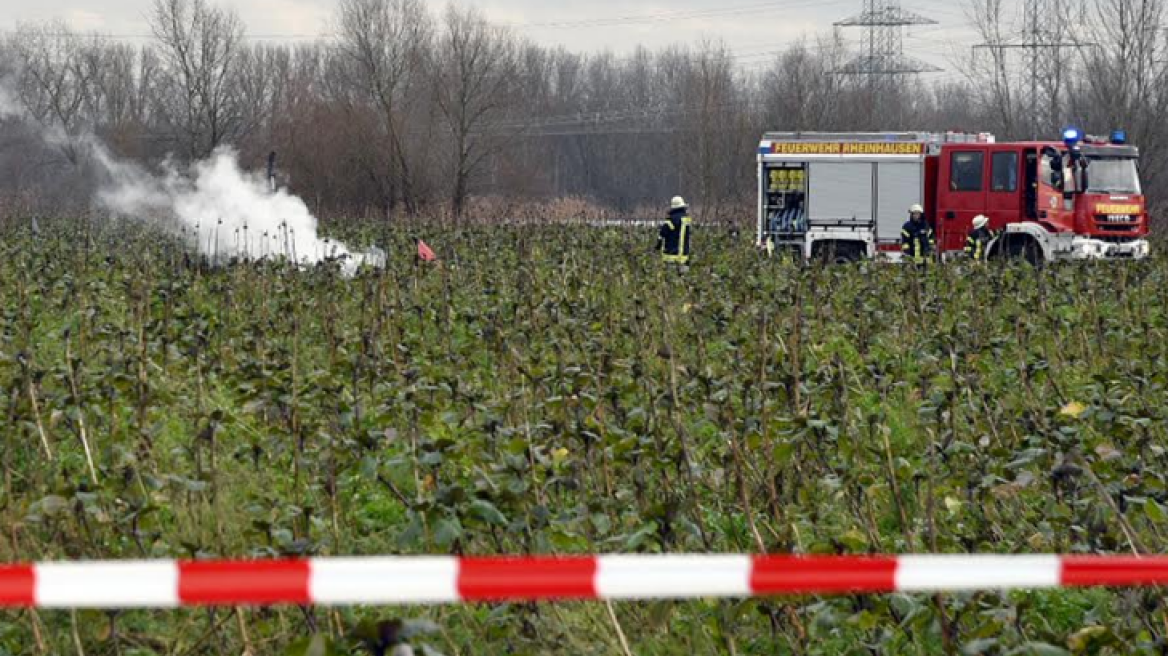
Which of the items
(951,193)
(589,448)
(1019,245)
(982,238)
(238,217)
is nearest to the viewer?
(589,448)

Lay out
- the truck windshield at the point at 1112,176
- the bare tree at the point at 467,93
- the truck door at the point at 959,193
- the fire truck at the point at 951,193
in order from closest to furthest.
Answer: the fire truck at the point at 951,193 → the truck windshield at the point at 1112,176 → the truck door at the point at 959,193 → the bare tree at the point at 467,93

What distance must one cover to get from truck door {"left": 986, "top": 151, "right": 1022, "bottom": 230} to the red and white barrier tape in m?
18.9

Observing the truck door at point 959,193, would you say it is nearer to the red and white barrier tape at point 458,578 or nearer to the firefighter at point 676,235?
the firefighter at point 676,235

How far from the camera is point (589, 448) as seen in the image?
6820 millimetres

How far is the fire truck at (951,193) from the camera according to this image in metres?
21.2

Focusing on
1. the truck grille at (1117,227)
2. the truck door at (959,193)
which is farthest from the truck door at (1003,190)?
the truck grille at (1117,227)

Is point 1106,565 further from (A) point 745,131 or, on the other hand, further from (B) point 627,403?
(A) point 745,131

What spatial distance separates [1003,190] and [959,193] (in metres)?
0.86

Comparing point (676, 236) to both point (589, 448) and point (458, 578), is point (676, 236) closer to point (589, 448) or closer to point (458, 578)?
point (589, 448)

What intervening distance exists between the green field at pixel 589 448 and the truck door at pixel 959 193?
758 cm

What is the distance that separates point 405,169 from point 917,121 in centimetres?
3930

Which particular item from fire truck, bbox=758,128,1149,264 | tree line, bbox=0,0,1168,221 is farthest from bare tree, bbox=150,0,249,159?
fire truck, bbox=758,128,1149,264

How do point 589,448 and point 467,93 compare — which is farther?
point 467,93

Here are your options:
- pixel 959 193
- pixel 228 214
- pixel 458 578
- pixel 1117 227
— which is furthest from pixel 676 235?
pixel 458 578
